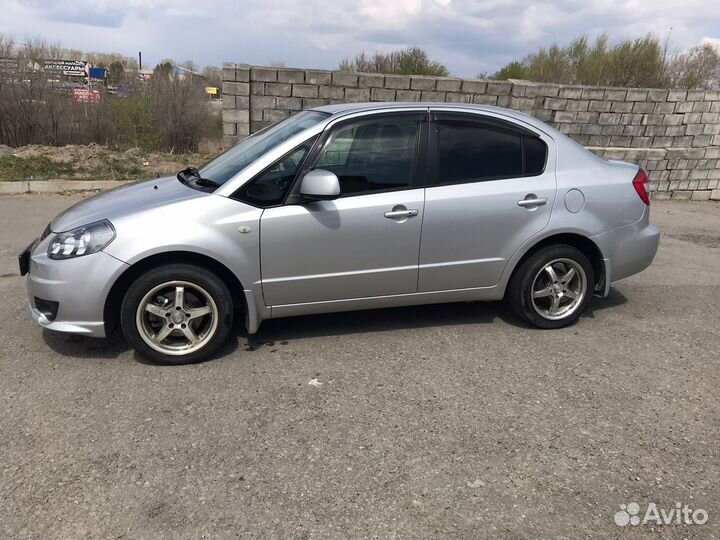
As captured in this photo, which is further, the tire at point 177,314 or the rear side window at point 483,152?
the rear side window at point 483,152

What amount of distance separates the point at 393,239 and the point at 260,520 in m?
2.16

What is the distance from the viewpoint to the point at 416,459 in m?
2.91

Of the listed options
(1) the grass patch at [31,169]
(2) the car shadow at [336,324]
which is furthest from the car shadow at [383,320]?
(1) the grass patch at [31,169]

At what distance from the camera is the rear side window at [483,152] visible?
418 centimetres

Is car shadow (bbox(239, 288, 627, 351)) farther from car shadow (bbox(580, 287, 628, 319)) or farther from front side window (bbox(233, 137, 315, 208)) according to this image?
front side window (bbox(233, 137, 315, 208))

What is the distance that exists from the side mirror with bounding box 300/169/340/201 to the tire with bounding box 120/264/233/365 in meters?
0.86

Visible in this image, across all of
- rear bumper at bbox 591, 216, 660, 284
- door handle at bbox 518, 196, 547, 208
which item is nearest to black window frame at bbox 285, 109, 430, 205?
door handle at bbox 518, 196, 547, 208

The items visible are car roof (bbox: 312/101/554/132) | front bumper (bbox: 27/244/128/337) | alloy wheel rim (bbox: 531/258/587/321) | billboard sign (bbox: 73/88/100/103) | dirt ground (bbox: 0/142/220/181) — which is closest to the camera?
front bumper (bbox: 27/244/128/337)

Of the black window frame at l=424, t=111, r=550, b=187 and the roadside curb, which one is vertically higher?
the black window frame at l=424, t=111, r=550, b=187

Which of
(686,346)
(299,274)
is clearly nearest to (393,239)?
(299,274)

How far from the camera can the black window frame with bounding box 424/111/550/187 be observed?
13.5 ft

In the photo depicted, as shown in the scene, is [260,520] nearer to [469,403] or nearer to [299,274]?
[469,403]

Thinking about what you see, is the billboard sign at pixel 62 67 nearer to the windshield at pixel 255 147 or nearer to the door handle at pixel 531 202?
the windshield at pixel 255 147

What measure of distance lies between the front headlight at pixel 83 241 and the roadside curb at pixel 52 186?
6076 millimetres
